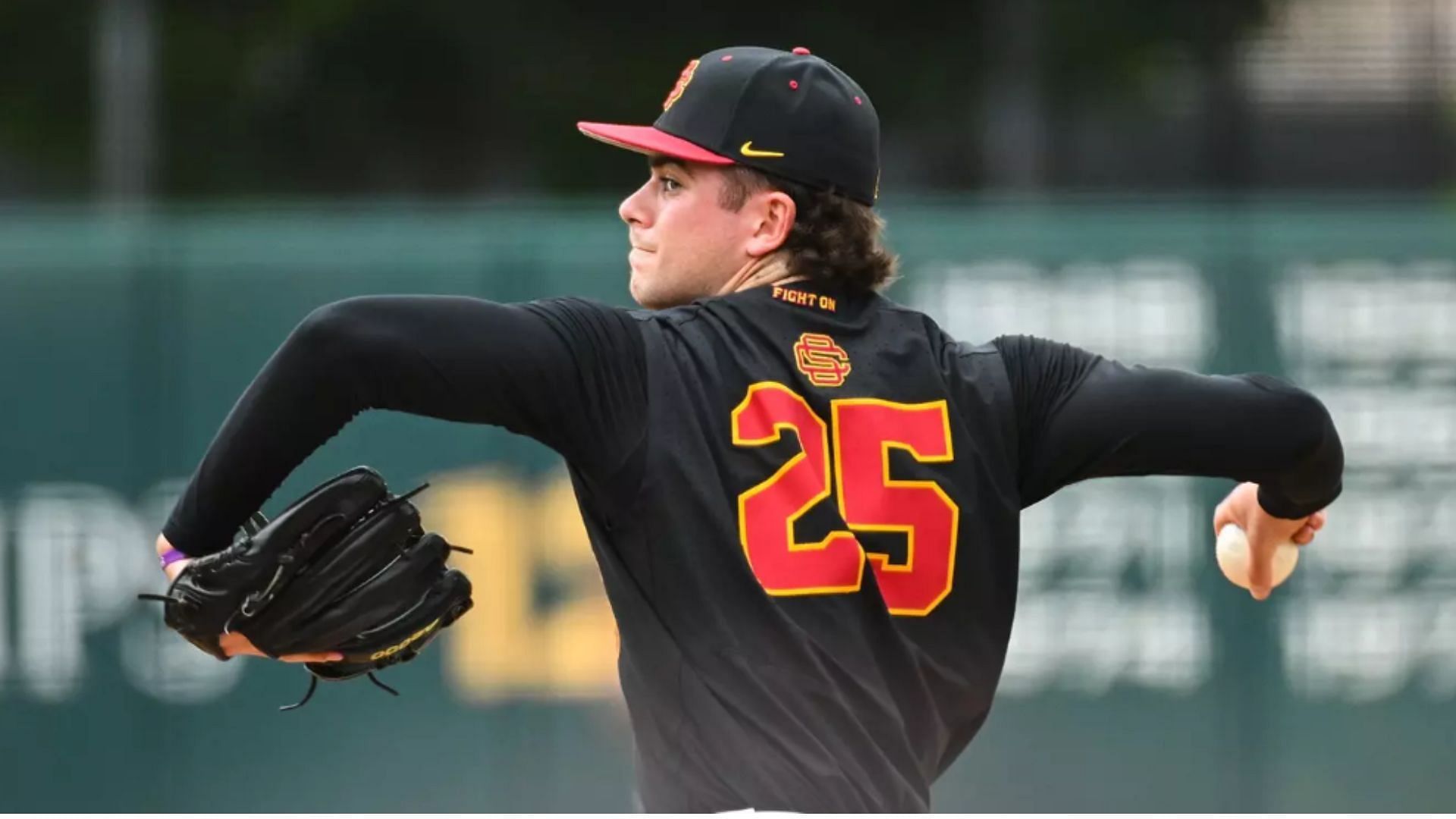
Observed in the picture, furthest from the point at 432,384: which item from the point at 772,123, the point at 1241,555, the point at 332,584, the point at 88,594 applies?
the point at 88,594

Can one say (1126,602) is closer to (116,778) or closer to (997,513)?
(116,778)

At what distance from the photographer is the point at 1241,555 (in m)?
2.85

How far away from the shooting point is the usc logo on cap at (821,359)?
2.48 meters

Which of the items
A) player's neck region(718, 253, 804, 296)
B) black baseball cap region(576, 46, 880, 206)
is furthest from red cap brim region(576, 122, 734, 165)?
player's neck region(718, 253, 804, 296)

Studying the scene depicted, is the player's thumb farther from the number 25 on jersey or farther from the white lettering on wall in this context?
the white lettering on wall

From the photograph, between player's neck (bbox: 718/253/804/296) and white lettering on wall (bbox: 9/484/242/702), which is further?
white lettering on wall (bbox: 9/484/242/702)

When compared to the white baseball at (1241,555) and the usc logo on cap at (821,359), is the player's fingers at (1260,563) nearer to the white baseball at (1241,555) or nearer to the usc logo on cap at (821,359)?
the white baseball at (1241,555)

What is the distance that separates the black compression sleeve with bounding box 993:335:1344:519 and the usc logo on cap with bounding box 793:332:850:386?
0.25m

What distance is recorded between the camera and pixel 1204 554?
666cm

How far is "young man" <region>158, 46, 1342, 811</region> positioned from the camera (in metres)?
2.32

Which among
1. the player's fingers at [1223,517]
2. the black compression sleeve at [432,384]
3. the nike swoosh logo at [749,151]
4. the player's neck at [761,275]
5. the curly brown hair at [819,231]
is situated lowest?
the player's fingers at [1223,517]

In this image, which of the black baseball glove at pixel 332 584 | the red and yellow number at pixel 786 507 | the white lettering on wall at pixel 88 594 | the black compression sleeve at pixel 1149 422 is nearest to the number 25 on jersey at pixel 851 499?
the red and yellow number at pixel 786 507

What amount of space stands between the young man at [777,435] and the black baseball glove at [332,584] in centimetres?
6

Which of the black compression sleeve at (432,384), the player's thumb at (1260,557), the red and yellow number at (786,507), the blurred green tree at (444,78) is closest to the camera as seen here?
the black compression sleeve at (432,384)
